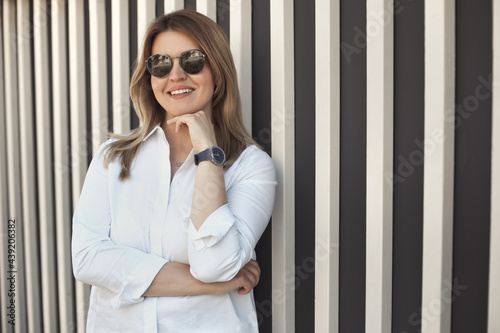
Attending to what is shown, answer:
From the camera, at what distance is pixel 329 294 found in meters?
2.58

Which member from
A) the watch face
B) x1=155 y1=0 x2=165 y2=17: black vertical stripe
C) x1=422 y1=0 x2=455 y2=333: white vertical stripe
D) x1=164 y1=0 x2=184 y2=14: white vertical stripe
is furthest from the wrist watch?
x1=155 y1=0 x2=165 y2=17: black vertical stripe

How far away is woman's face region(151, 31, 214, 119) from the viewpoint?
2451 mm

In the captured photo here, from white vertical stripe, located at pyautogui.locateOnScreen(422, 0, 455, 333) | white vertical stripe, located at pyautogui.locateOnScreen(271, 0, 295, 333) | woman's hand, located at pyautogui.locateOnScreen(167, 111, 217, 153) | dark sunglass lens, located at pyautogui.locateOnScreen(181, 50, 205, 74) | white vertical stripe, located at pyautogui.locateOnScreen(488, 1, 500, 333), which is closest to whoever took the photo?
white vertical stripe, located at pyautogui.locateOnScreen(488, 1, 500, 333)

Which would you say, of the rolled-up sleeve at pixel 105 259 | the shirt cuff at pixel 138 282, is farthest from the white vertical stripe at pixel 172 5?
the shirt cuff at pixel 138 282

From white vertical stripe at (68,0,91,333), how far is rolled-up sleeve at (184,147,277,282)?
1.82 metres

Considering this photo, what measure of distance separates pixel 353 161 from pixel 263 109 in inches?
25.4

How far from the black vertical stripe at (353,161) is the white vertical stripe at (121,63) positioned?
1.61 meters

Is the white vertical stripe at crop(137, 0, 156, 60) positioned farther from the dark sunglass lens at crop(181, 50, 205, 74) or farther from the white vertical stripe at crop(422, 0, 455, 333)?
the white vertical stripe at crop(422, 0, 455, 333)

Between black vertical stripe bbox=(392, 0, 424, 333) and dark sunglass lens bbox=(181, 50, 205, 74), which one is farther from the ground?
dark sunglass lens bbox=(181, 50, 205, 74)

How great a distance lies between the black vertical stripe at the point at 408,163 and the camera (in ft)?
7.59

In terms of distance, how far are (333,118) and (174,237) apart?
0.96m

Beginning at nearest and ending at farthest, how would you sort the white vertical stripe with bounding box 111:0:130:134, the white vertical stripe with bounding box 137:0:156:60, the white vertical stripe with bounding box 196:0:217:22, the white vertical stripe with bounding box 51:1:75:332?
the white vertical stripe with bounding box 196:0:217:22 < the white vertical stripe with bounding box 137:0:156:60 < the white vertical stripe with bounding box 111:0:130:134 < the white vertical stripe with bounding box 51:1:75:332

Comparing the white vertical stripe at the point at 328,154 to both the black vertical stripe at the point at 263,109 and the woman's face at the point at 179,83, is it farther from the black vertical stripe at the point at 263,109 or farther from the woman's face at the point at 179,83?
the woman's face at the point at 179,83

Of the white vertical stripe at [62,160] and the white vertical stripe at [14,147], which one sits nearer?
the white vertical stripe at [62,160]
